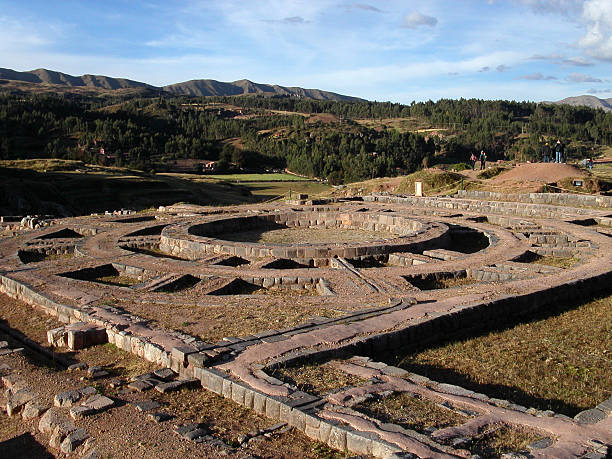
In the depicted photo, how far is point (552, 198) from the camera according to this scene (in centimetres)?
2988

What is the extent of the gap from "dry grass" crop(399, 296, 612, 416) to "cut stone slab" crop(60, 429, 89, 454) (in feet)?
14.9

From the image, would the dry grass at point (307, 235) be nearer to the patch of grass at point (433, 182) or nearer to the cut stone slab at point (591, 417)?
the cut stone slab at point (591, 417)

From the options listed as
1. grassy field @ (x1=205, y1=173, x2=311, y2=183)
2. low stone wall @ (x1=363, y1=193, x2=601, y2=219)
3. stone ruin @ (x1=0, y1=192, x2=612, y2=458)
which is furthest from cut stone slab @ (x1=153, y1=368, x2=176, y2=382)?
grassy field @ (x1=205, y1=173, x2=311, y2=183)

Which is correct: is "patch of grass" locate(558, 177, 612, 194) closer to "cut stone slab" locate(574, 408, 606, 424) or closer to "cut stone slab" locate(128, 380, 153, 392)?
"cut stone slab" locate(574, 408, 606, 424)

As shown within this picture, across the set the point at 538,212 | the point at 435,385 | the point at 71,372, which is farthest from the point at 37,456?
the point at 538,212

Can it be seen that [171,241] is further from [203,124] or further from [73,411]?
[203,124]

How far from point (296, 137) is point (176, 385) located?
10442 centimetres

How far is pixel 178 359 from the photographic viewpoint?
7.91 m

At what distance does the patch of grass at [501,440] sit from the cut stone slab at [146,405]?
3644 mm

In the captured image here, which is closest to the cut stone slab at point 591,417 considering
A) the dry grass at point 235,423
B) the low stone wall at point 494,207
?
the dry grass at point 235,423

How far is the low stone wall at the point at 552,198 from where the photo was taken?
27.8m

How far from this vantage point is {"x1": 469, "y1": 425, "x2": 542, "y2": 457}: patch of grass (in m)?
5.41

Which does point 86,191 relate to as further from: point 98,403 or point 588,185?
point 98,403

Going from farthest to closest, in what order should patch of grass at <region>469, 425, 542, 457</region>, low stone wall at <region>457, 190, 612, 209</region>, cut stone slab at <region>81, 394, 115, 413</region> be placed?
low stone wall at <region>457, 190, 612, 209</region> → cut stone slab at <region>81, 394, 115, 413</region> → patch of grass at <region>469, 425, 542, 457</region>
